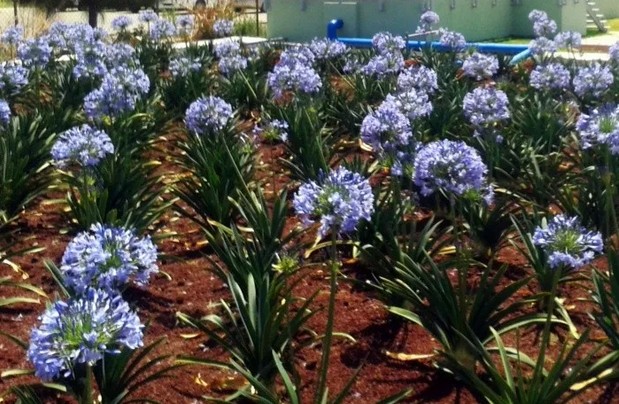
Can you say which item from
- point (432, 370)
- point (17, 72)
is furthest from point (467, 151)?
point (17, 72)

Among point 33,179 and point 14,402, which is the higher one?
point 33,179

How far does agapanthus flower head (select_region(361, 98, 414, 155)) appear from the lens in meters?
4.48

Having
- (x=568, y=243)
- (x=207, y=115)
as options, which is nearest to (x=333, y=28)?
(x=207, y=115)

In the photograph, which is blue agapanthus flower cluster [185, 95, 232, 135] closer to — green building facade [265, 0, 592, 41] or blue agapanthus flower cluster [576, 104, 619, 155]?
blue agapanthus flower cluster [576, 104, 619, 155]

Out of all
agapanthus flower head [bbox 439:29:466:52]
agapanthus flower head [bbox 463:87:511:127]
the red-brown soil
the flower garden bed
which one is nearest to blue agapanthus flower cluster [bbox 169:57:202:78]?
the flower garden bed

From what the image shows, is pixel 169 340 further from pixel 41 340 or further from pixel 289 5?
pixel 289 5

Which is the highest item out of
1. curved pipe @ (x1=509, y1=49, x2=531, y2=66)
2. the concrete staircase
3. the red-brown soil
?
the concrete staircase

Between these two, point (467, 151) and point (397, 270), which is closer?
point (467, 151)

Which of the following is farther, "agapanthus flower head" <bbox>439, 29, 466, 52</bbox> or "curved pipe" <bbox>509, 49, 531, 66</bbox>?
"curved pipe" <bbox>509, 49, 531, 66</bbox>

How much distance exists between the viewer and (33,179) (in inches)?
236

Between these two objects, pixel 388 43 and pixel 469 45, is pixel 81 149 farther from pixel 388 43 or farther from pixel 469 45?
pixel 469 45

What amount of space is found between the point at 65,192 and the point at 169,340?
2.42 metres

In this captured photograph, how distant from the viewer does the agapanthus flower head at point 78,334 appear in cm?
240

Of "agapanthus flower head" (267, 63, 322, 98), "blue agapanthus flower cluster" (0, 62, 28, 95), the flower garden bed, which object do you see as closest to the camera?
the flower garden bed
